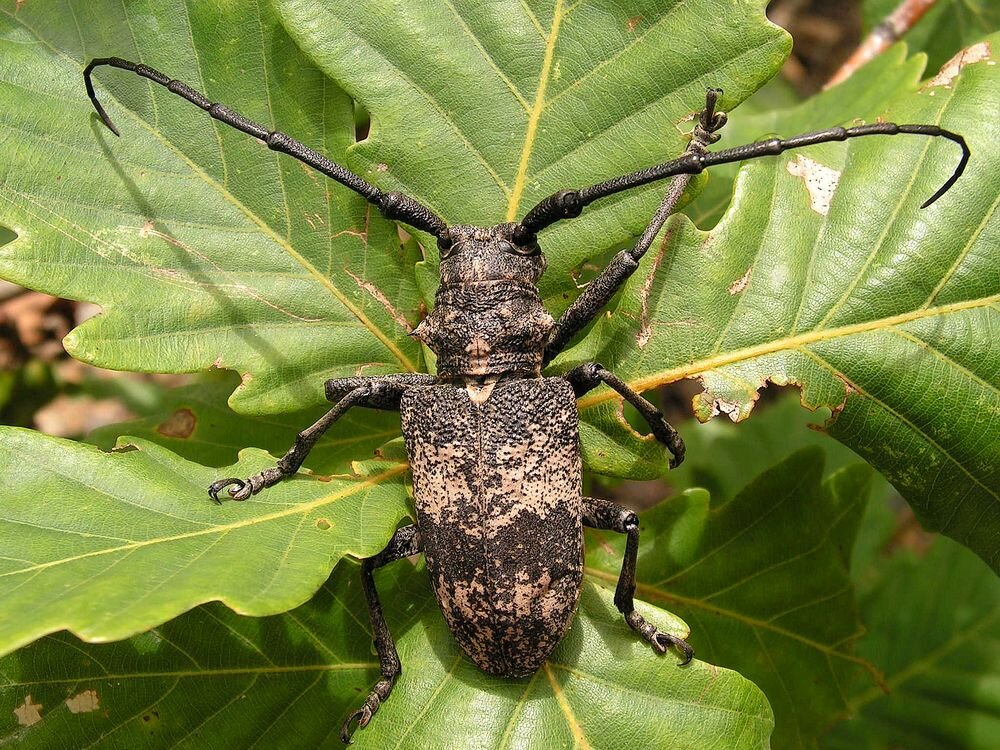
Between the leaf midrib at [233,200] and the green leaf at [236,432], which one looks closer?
the leaf midrib at [233,200]

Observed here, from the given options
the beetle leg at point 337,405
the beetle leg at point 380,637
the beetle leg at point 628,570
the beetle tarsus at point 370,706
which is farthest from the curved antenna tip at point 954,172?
the beetle tarsus at point 370,706

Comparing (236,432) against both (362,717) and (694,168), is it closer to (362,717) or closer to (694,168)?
(362,717)

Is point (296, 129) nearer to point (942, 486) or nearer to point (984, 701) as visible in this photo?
point (942, 486)

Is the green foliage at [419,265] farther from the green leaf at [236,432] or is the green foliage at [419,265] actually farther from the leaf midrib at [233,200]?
the green leaf at [236,432]

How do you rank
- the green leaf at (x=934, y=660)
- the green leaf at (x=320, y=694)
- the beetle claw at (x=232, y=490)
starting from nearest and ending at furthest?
the beetle claw at (x=232, y=490)
the green leaf at (x=320, y=694)
the green leaf at (x=934, y=660)

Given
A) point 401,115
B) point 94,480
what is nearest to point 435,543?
point 94,480
